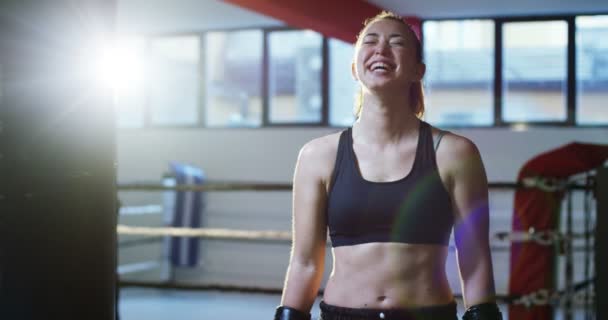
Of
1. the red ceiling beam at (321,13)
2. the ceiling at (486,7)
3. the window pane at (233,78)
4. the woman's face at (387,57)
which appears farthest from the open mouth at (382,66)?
the window pane at (233,78)

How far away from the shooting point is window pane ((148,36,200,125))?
777 cm

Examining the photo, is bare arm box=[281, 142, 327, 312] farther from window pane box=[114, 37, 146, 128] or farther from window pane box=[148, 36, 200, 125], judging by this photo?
window pane box=[114, 37, 146, 128]

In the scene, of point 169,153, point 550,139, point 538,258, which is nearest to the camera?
point 538,258

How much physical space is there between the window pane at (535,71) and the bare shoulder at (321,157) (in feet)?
18.4

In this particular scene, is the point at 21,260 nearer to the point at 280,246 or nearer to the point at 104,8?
the point at 104,8

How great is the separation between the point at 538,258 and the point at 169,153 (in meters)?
4.90

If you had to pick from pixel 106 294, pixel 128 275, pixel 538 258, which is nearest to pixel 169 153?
pixel 128 275

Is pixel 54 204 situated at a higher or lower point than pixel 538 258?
higher

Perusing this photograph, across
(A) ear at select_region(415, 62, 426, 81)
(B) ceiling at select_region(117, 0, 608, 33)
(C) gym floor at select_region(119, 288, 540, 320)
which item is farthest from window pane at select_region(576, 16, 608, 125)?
(A) ear at select_region(415, 62, 426, 81)

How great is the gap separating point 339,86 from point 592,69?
2367mm

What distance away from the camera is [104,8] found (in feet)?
4.96

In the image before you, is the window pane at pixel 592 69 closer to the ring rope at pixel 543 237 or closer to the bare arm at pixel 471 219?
the ring rope at pixel 543 237

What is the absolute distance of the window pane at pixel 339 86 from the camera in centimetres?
727

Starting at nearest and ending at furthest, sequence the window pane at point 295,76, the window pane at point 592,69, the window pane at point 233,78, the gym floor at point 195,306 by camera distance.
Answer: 1. the gym floor at point 195,306
2. the window pane at point 592,69
3. the window pane at point 295,76
4. the window pane at point 233,78
